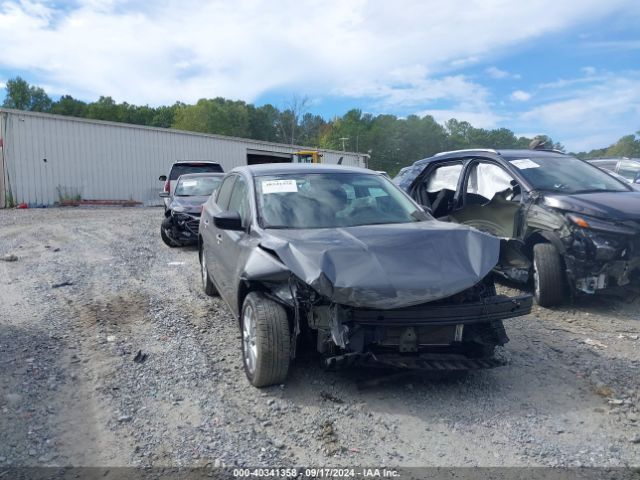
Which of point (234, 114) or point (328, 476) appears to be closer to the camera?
point (328, 476)

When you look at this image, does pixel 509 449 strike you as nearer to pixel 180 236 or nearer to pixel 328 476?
pixel 328 476

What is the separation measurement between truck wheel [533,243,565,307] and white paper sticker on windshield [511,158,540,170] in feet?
3.87

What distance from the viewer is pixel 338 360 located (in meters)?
3.50

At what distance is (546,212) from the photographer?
5.88 metres

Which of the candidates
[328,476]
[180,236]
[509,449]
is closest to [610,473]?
[509,449]

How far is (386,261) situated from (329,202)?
1.22m

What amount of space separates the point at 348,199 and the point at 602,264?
109 inches

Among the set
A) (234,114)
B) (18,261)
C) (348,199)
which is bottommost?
(18,261)

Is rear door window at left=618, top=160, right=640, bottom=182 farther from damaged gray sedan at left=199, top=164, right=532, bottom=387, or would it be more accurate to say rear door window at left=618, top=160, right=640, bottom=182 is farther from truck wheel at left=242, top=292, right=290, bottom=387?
truck wheel at left=242, top=292, right=290, bottom=387

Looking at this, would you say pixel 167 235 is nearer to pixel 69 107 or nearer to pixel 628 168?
pixel 628 168

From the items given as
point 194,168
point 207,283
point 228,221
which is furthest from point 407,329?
point 194,168

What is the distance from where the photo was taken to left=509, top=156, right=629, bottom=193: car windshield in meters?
6.30

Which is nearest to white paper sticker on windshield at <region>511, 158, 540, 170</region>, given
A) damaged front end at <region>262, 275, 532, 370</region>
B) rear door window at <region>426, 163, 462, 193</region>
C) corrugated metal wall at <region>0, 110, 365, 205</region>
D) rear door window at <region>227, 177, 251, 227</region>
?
rear door window at <region>426, 163, 462, 193</region>

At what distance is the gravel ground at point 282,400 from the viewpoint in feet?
10.1
